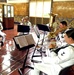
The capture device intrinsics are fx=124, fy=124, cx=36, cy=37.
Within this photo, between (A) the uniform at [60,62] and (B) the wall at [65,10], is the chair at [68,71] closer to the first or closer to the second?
(A) the uniform at [60,62]

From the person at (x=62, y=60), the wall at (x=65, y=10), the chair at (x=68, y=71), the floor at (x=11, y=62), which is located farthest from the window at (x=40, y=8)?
the chair at (x=68, y=71)

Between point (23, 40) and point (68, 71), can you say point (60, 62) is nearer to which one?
point (68, 71)

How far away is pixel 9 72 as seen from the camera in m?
3.24

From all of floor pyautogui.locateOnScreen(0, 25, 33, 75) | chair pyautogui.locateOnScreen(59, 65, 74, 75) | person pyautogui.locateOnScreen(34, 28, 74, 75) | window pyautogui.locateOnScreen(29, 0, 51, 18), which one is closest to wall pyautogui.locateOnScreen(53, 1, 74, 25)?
window pyautogui.locateOnScreen(29, 0, 51, 18)

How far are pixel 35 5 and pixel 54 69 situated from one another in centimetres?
1199

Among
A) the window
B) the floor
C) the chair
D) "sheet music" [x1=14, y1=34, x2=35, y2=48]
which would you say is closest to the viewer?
the chair

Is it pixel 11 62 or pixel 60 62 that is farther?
pixel 11 62

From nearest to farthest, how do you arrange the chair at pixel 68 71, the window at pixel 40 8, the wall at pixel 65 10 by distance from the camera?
the chair at pixel 68 71, the wall at pixel 65 10, the window at pixel 40 8

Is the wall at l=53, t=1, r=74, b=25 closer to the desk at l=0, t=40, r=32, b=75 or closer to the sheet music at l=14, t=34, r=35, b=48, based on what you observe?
the desk at l=0, t=40, r=32, b=75

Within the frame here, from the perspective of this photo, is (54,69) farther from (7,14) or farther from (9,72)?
(7,14)

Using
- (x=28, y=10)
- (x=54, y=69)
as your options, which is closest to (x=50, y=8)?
(x=28, y=10)

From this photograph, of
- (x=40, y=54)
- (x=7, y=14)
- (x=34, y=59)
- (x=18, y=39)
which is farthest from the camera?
(x=7, y=14)

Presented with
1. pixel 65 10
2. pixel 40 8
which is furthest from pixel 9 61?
pixel 40 8

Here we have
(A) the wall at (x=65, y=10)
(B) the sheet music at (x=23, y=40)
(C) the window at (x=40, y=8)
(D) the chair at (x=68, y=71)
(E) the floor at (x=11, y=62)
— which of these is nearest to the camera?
(D) the chair at (x=68, y=71)
